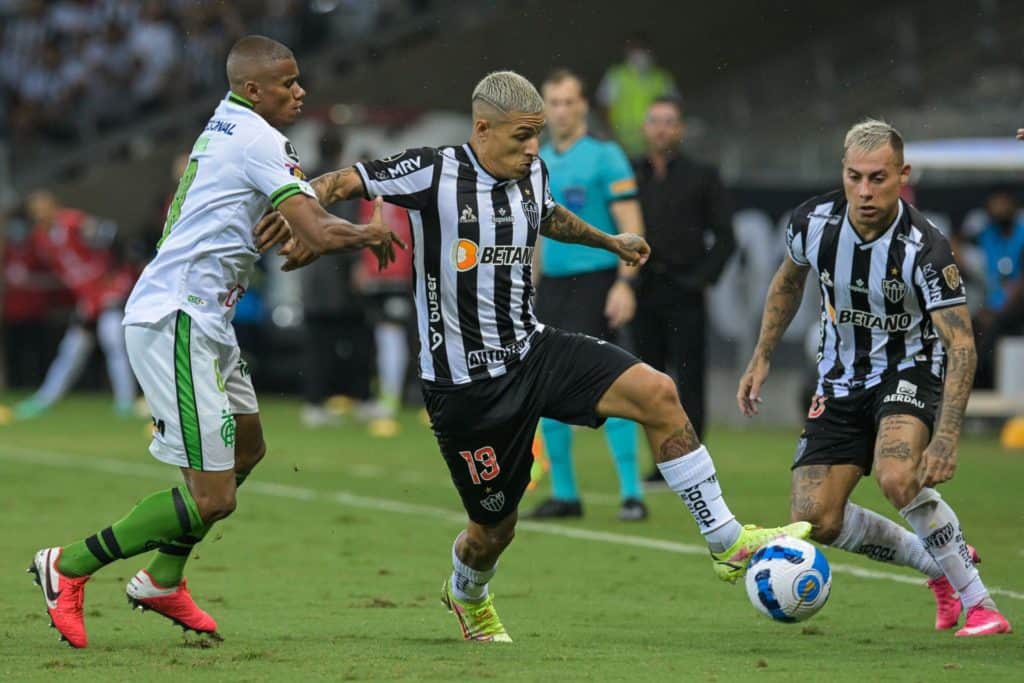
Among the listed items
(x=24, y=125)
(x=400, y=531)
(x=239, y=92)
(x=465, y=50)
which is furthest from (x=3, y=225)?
(x=239, y=92)

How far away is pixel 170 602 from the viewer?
670 cm

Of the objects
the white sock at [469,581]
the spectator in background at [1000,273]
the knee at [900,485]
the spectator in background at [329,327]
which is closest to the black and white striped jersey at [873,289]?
the knee at [900,485]

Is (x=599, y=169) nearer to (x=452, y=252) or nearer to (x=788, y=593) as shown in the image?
(x=452, y=252)

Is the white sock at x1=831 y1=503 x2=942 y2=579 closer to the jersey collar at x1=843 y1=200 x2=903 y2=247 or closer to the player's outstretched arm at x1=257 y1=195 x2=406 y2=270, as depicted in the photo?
the jersey collar at x1=843 y1=200 x2=903 y2=247

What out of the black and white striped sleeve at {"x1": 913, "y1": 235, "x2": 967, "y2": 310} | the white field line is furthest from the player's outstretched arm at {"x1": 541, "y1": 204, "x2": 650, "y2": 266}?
the white field line

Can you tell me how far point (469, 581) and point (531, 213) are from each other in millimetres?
1374

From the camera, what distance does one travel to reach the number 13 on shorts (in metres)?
6.63

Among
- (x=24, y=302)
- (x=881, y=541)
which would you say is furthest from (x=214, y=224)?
(x=24, y=302)

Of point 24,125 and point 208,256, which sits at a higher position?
point 208,256

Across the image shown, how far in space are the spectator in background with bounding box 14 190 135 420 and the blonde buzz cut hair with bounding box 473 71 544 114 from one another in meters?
14.4

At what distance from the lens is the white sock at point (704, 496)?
6.41 meters

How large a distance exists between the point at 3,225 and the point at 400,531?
54.5ft

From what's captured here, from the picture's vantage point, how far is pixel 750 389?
291 inches

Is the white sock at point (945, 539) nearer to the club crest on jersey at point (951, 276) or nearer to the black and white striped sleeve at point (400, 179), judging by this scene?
the club crest on jersey at point (951, 276)
